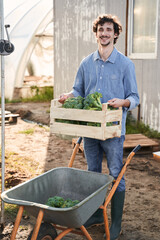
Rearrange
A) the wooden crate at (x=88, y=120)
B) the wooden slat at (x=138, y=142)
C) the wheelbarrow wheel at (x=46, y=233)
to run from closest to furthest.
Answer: the wheelbarrow wheel at (x=46, y=233) → the wooden crate at (x=88, y=120) → the wooden slat at (x=138, y=142)

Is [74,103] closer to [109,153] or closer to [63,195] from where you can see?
[109,153]

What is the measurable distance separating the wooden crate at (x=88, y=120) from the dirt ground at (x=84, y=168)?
120 centimetres

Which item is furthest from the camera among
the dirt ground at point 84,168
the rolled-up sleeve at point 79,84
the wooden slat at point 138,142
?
the wooden slat at point 138,142

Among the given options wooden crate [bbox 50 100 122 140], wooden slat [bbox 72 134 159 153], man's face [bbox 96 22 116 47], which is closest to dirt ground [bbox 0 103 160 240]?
wooden slat [bbox 72 134 159 153]

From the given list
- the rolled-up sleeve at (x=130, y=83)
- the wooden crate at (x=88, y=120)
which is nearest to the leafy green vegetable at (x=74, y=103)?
the wooden crate at (x=88, y=120)

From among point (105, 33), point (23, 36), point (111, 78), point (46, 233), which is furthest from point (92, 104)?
point (23, 36)

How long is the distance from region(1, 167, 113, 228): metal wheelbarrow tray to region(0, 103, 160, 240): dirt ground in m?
0.62

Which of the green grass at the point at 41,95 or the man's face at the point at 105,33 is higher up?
the man's face at the point at 105,33

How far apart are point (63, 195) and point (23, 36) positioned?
38.5 ft

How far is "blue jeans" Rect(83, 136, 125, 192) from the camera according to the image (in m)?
3.23

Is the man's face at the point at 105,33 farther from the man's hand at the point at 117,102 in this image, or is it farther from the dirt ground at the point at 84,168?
the dirt ground at the point at 84,168

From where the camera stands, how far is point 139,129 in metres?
7.73

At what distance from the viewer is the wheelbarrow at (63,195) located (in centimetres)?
246

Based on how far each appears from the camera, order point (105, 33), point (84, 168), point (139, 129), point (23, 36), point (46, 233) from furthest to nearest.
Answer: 1. point (23, 36)
2. point (139, 129)
3. point (84, 168)
4. point (105, 33)
5. point (46, 233)
